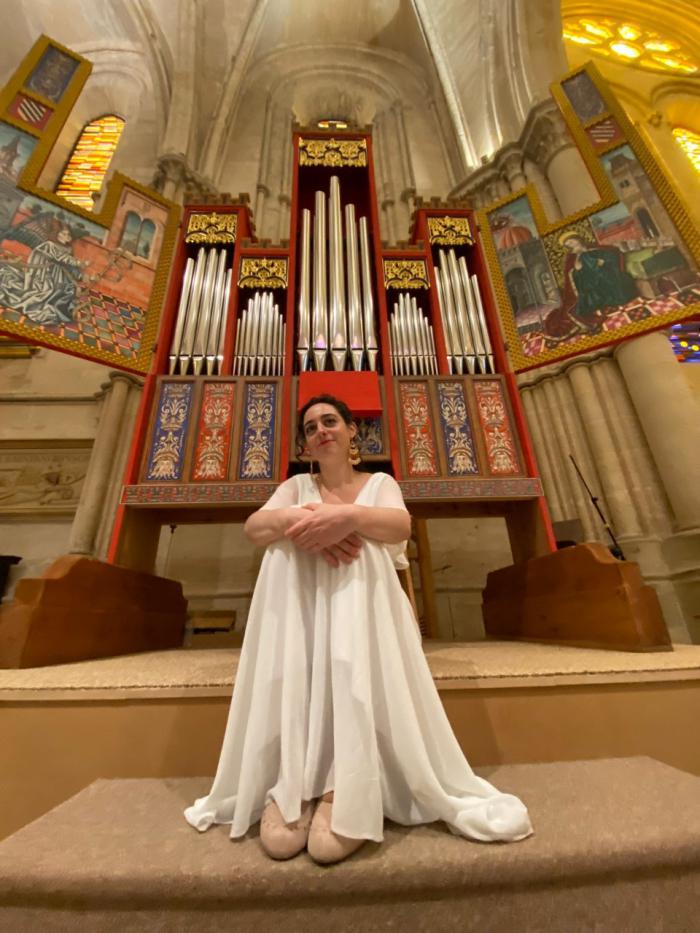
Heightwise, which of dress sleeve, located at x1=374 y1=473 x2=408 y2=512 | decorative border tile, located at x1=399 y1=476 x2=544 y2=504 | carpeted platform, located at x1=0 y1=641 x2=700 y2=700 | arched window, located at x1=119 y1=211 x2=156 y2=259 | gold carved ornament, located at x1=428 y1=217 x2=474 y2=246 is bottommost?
carpeted platform, located at x1=0 y1=641 x2=700 y2=700

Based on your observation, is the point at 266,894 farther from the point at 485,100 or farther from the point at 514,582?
the point at 485,100

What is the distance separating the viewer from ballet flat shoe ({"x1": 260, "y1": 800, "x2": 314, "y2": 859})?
0.83 metres

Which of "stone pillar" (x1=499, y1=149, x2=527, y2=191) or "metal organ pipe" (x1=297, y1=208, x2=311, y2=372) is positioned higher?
"stone pillar" (x1=499, y1=149, x2=527, y2=191)

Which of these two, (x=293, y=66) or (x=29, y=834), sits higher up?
(x=293, y=66)

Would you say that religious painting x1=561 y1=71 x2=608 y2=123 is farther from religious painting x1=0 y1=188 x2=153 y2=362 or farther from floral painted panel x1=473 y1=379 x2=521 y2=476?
religious painting x1=0 y1=188 x2=153 y2=362

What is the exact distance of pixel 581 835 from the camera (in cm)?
85

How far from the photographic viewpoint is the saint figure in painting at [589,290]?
304 centimetres

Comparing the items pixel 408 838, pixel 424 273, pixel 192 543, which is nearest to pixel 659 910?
pixel 408 838

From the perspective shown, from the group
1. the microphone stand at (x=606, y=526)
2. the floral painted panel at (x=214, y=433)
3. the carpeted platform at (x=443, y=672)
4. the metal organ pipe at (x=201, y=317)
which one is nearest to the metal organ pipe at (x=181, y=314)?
the metal organ pipe at (x=201, y=317)

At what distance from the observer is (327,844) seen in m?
0.81

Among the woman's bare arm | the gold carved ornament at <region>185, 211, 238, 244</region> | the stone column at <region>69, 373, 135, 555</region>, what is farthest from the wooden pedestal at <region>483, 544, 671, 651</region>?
the stone column at <region>69, 373, 135, 555</region>

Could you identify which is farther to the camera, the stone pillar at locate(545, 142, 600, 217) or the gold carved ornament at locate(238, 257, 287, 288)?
the stone pillar at locate(545, 142, 600, 217)

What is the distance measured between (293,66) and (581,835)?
12349 mm

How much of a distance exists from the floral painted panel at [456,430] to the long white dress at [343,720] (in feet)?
5.90
